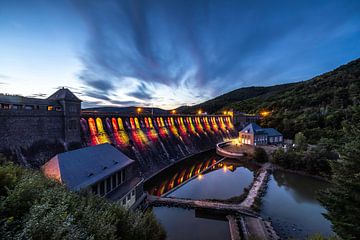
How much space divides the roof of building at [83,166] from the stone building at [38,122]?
787 cm

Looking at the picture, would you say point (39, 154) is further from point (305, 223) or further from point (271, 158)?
point (271, 158)

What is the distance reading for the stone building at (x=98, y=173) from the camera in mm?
13773

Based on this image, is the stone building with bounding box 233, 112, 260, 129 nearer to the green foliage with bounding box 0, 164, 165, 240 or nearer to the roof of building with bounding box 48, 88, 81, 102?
the roof of building with bounding box 48, 88, 81, 102

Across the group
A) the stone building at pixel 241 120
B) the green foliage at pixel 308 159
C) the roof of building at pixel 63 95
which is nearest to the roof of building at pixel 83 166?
the roof of building at pixel 63 95

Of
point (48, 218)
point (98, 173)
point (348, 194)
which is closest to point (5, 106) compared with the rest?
point (98, 173)

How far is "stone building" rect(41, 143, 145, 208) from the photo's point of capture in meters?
13.8

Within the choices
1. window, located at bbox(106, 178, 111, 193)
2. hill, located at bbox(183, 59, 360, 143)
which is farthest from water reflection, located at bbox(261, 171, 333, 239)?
window, located at bbox(106, 178, 111, 193)

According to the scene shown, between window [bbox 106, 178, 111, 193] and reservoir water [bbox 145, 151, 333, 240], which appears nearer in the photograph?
window [bbox 106, 178, 111, 193]

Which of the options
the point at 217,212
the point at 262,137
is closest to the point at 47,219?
the point at 217,212

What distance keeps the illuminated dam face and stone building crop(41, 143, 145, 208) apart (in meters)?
10.1

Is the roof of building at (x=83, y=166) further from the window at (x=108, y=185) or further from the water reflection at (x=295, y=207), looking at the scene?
the water reflection at (x=295, y=207)

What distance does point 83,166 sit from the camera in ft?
51.1

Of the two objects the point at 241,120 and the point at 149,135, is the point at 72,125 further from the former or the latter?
the point at 241,120

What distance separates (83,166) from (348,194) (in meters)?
18.1
